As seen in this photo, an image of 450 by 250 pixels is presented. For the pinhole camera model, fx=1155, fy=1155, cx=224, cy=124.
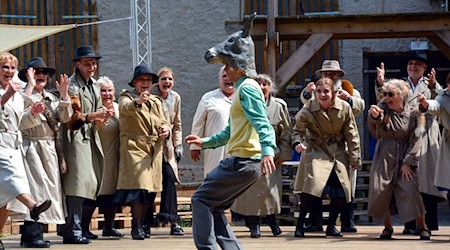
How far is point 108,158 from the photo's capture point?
37.1 feet

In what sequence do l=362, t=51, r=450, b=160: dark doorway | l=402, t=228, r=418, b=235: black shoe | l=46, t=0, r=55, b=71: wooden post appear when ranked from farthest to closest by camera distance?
l=46, t=0, r=55, b=71: wooden post < l=362, t=51, r=450, b=160: dark doorway < l=402, t=228, r=418, b=235: black shoe

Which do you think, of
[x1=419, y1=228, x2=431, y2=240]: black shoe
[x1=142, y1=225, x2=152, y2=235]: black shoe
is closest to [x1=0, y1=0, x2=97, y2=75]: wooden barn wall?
[x1=142, y1=225, x2=152, y2=235]: black shoe

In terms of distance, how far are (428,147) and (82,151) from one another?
3444 millimetres

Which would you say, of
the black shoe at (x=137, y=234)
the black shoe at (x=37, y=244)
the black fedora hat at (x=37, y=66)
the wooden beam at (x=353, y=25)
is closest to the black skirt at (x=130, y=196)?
the black shoe at (x=137, y=234)

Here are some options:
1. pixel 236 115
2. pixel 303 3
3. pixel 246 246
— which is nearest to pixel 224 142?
pixel 236 115

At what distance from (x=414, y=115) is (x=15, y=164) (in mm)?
3871

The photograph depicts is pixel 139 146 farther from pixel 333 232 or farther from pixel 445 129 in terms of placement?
pixel 445 129

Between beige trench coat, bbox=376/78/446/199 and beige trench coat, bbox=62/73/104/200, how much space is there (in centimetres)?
287

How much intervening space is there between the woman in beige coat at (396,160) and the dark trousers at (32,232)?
3120 millimetres

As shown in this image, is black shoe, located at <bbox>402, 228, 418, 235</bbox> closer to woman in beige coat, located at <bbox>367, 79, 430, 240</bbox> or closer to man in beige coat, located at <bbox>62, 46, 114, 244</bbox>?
woman in beige coat, located at <bbox>367, 79, 430, 240</bbox>

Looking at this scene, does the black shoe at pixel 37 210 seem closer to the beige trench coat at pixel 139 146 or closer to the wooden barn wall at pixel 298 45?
the beige trench coat at pixel 139 146

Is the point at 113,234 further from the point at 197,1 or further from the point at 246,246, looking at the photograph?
the point at 197,1

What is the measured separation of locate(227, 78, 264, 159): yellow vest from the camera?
811 centimetres

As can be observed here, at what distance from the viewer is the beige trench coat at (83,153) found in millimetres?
10531
